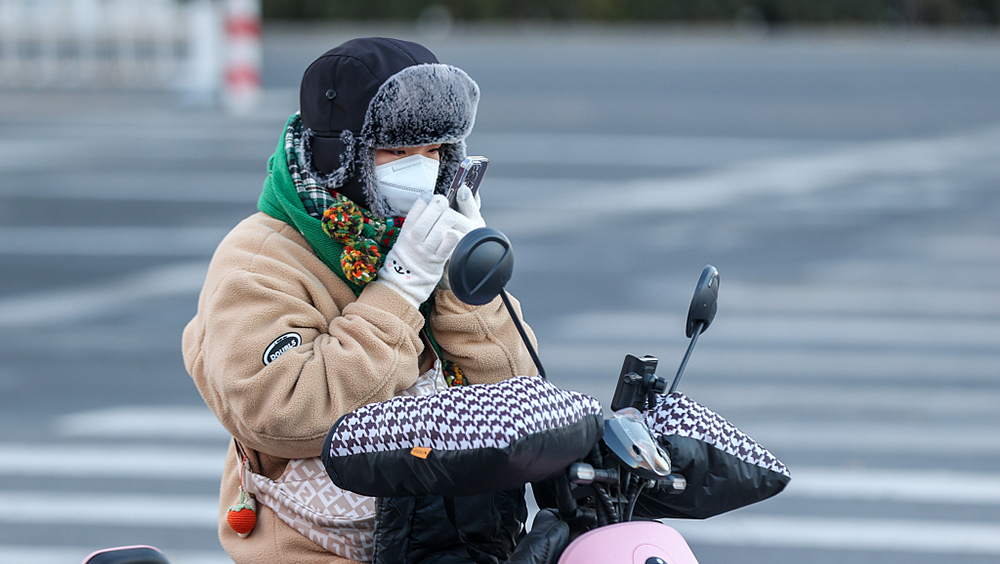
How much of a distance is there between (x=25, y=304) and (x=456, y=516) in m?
6.29

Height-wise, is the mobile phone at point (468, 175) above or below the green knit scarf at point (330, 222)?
above

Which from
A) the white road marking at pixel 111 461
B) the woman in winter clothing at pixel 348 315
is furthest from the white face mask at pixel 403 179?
the white road marking at pixel 111 461

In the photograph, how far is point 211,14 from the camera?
14867 mm

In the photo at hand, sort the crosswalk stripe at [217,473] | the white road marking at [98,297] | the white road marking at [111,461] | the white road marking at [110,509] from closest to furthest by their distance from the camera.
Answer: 1. the white road marking at [110,509]
2. the crosswalk stripe at [217,473]
3. the white road marking at [111,461]
4. the white road marking at [98,297]

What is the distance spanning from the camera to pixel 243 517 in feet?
6.68

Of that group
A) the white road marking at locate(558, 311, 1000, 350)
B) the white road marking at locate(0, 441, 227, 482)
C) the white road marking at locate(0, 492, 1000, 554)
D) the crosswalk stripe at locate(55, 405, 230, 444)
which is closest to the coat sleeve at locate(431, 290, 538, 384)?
the white road marking at locate(0, 492, 1000, 554)

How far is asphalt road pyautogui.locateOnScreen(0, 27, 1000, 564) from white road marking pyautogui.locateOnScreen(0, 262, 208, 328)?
0.11 feet

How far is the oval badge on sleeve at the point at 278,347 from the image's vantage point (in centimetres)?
186

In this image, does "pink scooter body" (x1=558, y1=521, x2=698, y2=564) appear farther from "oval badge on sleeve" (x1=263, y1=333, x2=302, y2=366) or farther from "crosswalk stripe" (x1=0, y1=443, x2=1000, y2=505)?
"crosswalk stripe" (x1=0, y1=443, x2=1000, y2=505)

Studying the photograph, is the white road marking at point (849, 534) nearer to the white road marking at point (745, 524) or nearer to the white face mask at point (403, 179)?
the white road marking at point (745, 524)

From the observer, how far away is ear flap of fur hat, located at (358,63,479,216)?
6.41ft

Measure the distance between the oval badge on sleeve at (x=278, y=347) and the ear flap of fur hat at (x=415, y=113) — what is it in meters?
0.31

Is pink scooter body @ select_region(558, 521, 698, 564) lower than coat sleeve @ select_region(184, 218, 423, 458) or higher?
lower

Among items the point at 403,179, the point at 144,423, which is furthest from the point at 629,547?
the point at 144,423
